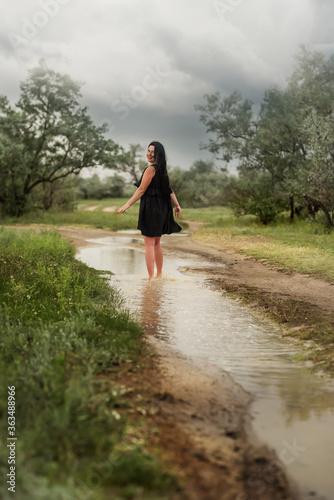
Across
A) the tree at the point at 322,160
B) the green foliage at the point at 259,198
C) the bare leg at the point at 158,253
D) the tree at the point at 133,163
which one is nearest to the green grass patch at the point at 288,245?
the green foliage at the point at 259,198

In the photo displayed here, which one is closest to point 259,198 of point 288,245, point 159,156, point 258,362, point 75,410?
point 288,245

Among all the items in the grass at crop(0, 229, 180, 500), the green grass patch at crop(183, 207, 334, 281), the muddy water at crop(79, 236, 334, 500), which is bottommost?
the muddy water at crop(79, 236, 334, 500)

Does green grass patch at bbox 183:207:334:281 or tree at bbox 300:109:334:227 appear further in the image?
tree at bbox 300:109:334:227

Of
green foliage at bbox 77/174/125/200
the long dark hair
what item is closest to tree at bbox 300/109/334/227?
the long dark hair

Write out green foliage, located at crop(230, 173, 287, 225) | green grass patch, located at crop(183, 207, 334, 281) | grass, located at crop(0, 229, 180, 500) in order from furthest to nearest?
green foliage, located at crop(230, 173, 287, 225) < green grass patch, located at crop(183, 207, 334, 281) < grass, located at crop(0, 229, 180, 500)

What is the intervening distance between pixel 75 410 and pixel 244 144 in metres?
26.5

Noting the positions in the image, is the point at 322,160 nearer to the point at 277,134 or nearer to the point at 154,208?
the point at 277,134

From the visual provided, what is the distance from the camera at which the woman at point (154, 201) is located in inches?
362

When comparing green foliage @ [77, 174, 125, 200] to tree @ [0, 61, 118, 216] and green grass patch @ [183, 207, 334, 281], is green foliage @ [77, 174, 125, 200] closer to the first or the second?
tree @ [0, 61, 118, 216]

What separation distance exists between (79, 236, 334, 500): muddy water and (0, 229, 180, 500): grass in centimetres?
69

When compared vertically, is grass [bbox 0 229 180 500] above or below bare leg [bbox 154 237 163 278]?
below

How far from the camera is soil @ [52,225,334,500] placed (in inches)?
106

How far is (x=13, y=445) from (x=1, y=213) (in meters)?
30.7

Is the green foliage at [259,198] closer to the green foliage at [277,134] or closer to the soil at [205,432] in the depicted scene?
the green foliage at [277,134]
